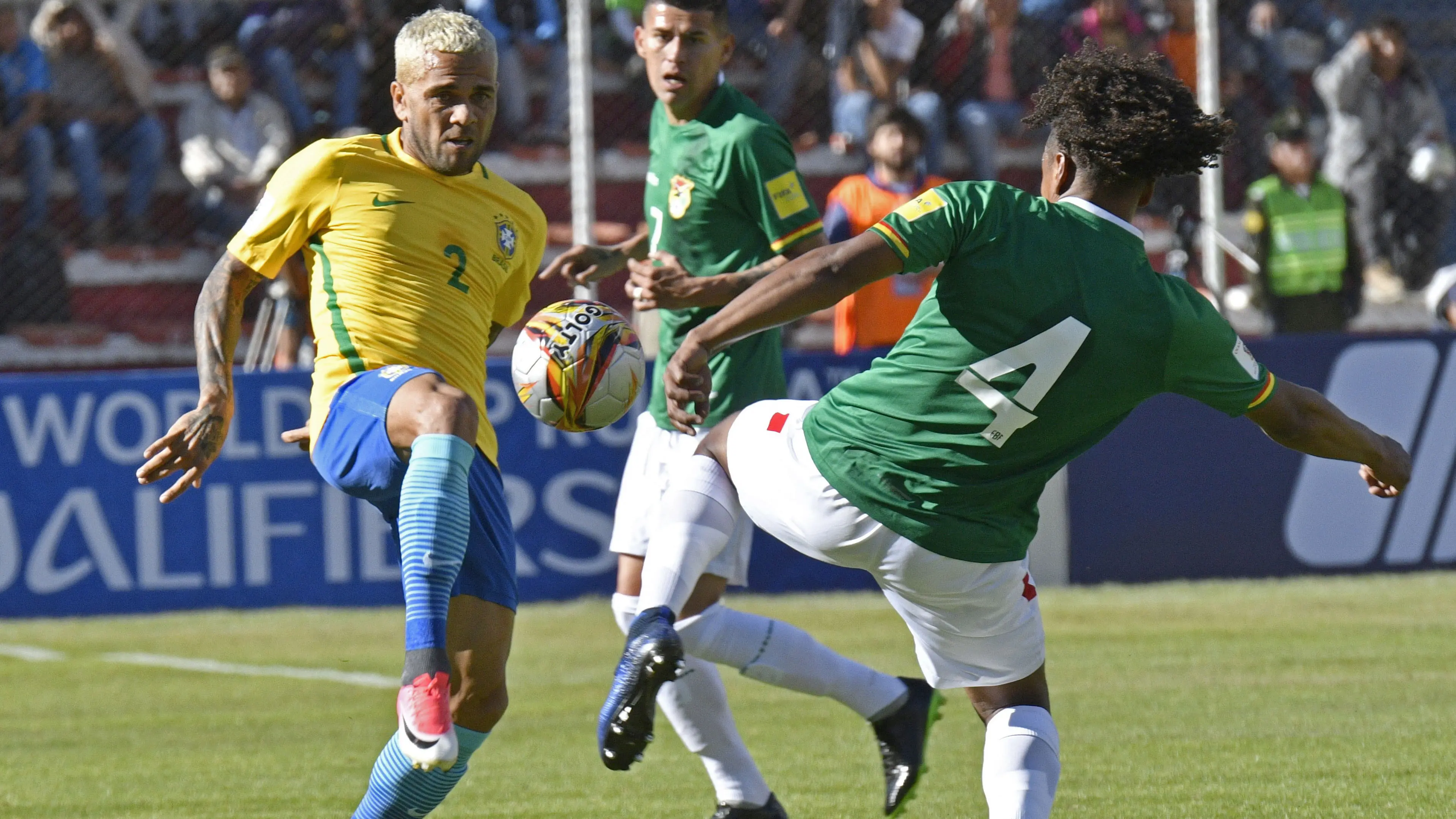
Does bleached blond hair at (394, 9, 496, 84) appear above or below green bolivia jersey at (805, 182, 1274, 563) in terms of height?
above

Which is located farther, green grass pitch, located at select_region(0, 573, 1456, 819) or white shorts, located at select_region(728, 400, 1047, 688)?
green grass pitch, located at select_region(0, 573, 1456, 819)

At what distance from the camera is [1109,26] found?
13383mm

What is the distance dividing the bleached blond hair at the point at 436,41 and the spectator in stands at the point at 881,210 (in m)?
5.82

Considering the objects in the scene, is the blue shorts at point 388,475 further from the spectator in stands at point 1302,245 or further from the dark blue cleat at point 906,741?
the spectator in stands at point 1302,245

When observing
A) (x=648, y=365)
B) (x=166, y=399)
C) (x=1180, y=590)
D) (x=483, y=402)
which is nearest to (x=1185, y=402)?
(x=1180, y=590)

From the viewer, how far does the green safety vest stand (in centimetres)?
1255

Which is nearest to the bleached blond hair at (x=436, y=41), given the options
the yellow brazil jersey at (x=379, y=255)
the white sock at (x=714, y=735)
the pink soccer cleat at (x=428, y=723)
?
the yellow brazil jersey at (x=379, y=255)

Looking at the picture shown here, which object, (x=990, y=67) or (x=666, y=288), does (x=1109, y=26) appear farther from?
(x=666, y=288)

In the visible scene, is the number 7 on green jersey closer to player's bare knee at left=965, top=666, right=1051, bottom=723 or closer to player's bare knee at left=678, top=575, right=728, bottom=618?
player's bare knee at left=965, top=666, right=1051, bottom=723

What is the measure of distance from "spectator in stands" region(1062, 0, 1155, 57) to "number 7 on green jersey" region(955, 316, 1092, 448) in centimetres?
979

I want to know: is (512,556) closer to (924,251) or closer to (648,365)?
(924,251)

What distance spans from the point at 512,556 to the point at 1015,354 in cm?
153

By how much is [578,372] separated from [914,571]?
133 cm

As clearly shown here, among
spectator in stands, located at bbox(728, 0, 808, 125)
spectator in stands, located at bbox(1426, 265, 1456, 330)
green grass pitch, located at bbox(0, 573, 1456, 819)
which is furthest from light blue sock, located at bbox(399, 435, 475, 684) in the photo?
spectator in stands, located at bbox(728, 0, 808, 125)
